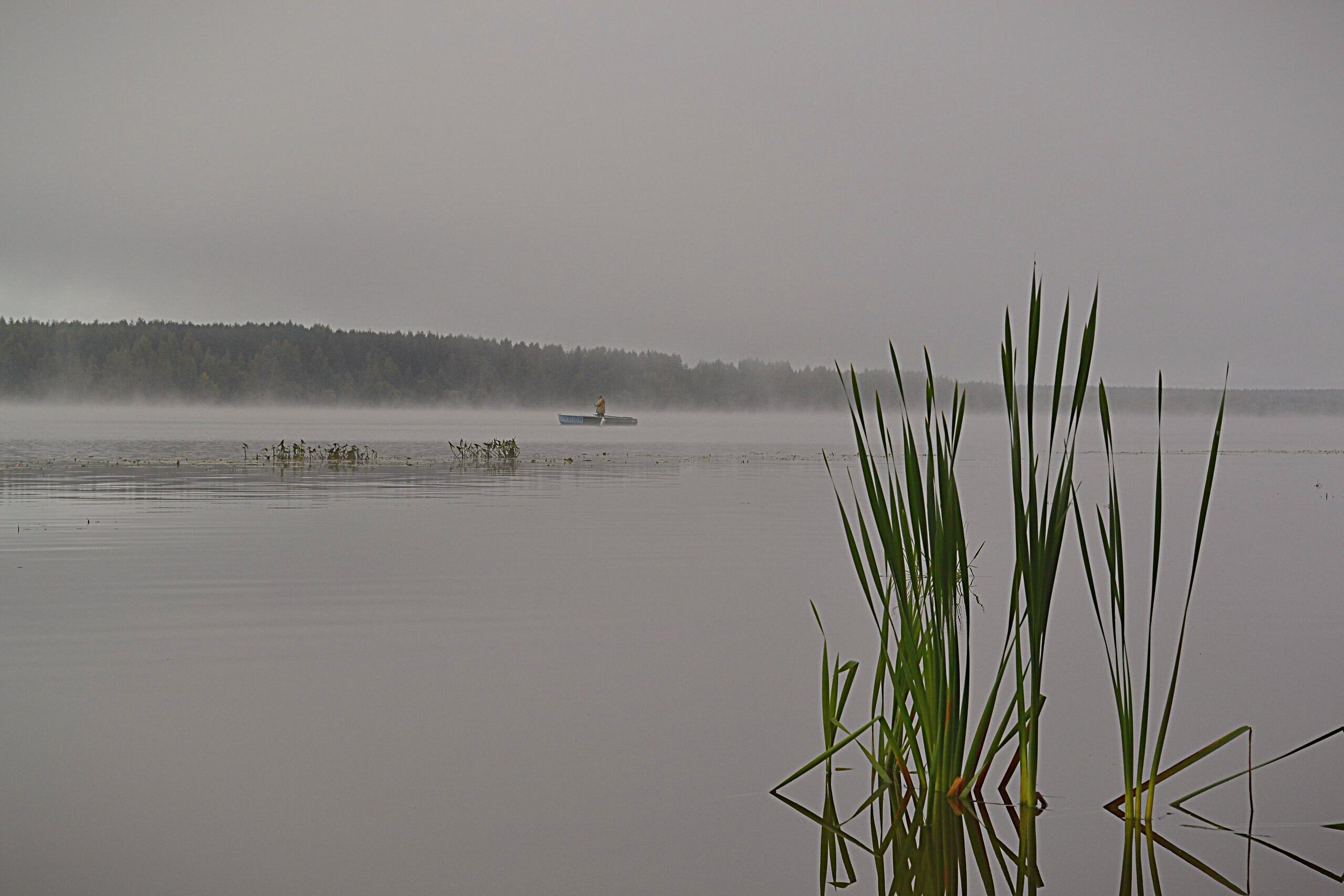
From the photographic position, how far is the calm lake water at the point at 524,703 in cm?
288

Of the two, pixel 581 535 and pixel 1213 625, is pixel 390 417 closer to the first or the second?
pixel 581 535

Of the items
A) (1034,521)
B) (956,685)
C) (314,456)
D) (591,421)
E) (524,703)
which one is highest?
(1034,521)

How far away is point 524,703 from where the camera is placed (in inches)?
167

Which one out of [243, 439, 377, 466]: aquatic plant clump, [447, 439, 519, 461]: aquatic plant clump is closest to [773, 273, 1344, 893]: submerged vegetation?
[243, 439, 377, 466]: aquatic plant clump

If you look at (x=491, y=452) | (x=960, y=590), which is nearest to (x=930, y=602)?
(x=960, y=590)

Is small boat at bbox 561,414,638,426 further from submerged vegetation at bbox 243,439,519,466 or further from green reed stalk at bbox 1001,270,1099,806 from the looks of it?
green reed stalk at bbox 1001,270,1099,806

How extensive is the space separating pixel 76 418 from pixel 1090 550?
5507 centimetres

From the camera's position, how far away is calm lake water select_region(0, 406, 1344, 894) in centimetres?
288

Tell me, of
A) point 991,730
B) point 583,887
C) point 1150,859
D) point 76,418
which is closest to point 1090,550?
point 991,730

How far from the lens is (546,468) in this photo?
21203mm

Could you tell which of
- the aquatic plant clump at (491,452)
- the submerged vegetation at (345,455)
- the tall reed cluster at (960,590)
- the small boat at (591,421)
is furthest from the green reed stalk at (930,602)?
the small boat at (591,421)

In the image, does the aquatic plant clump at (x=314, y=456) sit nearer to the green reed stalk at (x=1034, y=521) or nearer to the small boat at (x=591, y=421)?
the green reed stalk at (x=1034, y=521)

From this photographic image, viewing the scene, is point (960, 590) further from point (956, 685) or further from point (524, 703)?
point (524, 703)

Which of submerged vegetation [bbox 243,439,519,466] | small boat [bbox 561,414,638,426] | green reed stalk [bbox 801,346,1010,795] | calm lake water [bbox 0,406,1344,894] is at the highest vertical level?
green reed stalk [bbox 801,346,1010,795]
